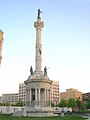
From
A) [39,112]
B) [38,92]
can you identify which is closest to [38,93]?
[38,92]

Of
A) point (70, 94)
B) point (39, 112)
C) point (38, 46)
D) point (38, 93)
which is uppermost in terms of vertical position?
point (38, 46)

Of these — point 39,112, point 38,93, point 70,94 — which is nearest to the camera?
point 39,112

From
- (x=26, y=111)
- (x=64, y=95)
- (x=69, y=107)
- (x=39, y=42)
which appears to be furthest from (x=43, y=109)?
(x=64, y=95)

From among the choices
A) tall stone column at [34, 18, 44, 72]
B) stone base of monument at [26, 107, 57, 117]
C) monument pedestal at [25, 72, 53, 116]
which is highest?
tall stone column at [34, 18, 44, 72]

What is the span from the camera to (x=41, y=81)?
204ft

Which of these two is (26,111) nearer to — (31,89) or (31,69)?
(31,89)

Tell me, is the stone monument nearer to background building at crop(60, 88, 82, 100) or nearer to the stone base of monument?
the stone base of monument

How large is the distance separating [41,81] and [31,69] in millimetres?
6394

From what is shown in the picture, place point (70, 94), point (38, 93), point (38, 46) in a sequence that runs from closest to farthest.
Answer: point (38, 93), point (38, 46), point (70, 94)

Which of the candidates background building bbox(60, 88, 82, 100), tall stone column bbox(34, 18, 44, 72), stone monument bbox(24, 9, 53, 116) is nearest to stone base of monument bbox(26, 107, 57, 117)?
stone monument bbox(24, 9, 53, 116)

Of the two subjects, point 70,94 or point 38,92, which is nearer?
point 38,92

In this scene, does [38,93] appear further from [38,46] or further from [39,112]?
[38,46]

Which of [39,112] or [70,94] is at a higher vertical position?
[70,94]

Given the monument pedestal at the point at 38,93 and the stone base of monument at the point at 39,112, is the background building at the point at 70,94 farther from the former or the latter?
the stone base of monument at the point at 39,112
